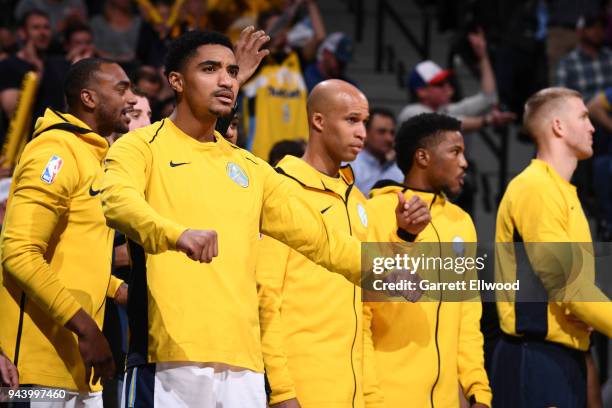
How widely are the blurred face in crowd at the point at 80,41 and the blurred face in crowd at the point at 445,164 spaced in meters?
3.86

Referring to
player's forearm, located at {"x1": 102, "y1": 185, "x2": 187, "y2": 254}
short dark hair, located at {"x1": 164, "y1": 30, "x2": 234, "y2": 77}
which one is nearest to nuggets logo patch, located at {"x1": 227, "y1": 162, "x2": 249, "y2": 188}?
short dark hair, located at {"x1": 164, "y1": 30, "x2": 234, "y2": 77}

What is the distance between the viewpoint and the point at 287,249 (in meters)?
5.16

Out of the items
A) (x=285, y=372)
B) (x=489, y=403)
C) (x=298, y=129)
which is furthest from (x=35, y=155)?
(x=298, y=129)

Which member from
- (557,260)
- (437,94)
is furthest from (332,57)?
(557,260)

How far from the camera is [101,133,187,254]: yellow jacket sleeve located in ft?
12.5

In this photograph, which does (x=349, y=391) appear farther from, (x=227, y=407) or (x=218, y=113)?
(x=218, y=113)

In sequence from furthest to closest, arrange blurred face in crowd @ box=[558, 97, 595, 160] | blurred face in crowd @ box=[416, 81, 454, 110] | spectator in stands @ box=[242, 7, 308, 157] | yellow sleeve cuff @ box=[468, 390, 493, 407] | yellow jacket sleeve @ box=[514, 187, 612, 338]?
spectator in stands @ box=[242, 7, 308, 157] → blurred face in crowd @ box=[416, 81, 454, 110] → blurred face in crowd @ box=[558, 97, 595, 160] → yellow jacket sleeve @ box=[514, 187, 612, 338] → yellow sleeve cuff @ box=[468, 390, 493, 407]

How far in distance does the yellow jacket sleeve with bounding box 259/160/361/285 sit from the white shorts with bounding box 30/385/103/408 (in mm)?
1066

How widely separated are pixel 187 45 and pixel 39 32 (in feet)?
16.8

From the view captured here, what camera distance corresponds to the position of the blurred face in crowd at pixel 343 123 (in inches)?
217

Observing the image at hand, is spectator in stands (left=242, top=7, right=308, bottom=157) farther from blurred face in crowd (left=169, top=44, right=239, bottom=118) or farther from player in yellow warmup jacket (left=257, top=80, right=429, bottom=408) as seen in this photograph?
blurred face in crowd (left=169, top=44, right=239, bottom=118)

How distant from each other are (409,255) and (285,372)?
92 cm

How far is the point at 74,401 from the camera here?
4.91 m

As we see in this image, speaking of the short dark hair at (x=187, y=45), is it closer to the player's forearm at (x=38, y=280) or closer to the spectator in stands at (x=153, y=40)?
the player's forearm at (x=38, y=280)
